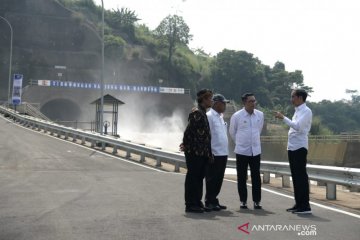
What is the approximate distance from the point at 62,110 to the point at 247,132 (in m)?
78.0

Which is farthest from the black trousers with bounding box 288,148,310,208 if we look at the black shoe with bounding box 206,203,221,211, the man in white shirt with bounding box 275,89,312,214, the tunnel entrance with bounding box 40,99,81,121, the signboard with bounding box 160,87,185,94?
the signboard with bounding box 160,87,185,94

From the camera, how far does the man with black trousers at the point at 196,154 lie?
7.80 m

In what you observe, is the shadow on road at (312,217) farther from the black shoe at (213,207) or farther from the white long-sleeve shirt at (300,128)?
the black shoe at (213,207)

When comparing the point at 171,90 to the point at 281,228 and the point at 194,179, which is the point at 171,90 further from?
the point at 281,228

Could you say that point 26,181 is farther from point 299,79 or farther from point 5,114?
point 299,79

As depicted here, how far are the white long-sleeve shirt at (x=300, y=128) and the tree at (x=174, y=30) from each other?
107244mm

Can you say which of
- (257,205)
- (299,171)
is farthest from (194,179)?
(299,171)

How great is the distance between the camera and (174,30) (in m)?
119

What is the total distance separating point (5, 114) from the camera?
164 ft

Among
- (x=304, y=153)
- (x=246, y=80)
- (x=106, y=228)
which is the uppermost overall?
(x=246, y=80)

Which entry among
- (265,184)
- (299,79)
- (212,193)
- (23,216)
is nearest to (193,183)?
(212,193)

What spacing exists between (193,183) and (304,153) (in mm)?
1797

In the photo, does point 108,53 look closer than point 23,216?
No

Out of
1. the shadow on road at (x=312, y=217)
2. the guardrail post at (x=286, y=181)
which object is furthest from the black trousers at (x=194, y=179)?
the guardrail post at (x=286, y=181)
